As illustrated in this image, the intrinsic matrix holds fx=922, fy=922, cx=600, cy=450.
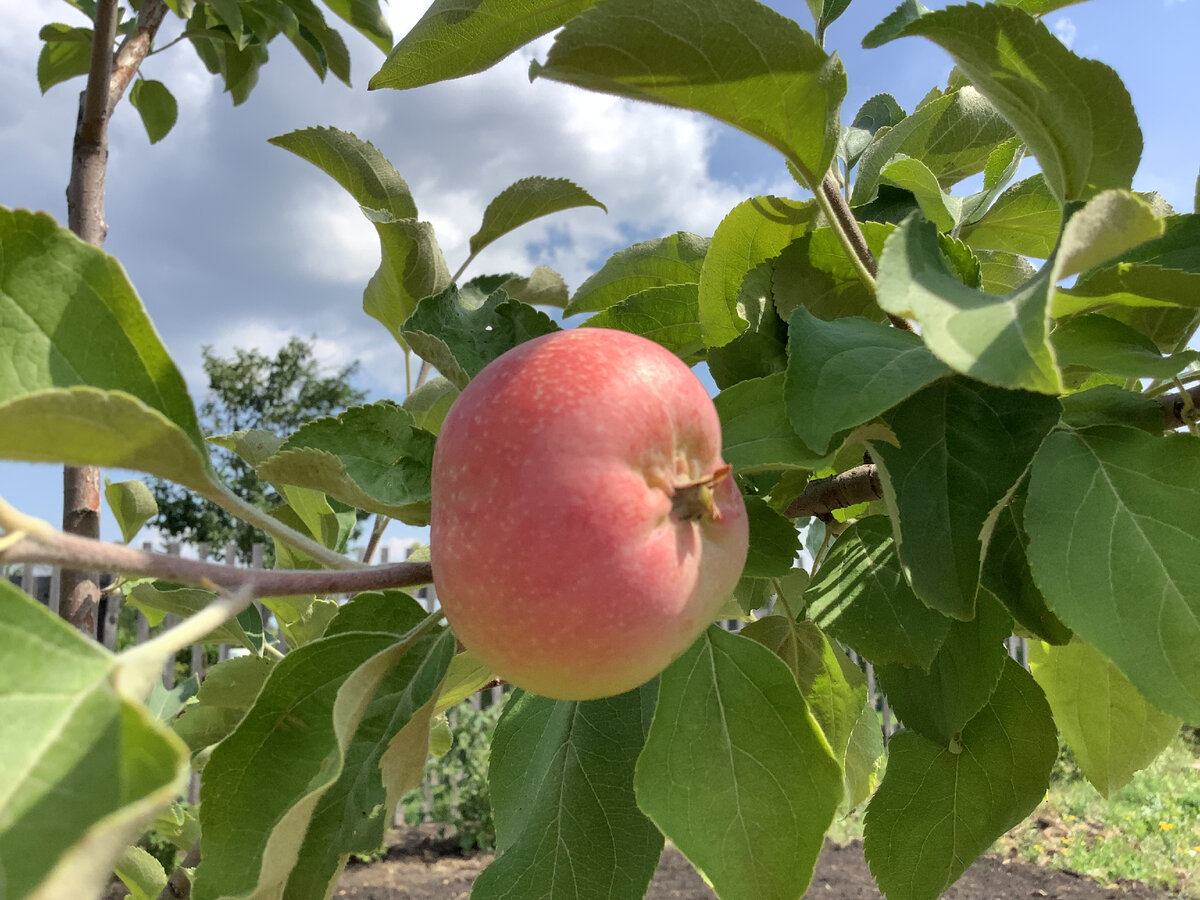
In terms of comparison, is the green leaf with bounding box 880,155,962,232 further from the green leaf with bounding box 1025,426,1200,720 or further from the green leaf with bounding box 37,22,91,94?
the green leaf with bounding box 37,22,91,94

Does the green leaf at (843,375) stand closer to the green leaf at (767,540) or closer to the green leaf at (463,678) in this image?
the green leaf at (767,540)

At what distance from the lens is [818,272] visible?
725 mm

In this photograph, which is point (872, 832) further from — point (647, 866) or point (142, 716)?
point (142, 716)

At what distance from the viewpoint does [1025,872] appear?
5113 millimetres

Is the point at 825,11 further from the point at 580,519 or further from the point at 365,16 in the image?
the point at 365,16

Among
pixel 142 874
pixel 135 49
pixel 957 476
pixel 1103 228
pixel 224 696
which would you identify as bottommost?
pixel 142 874

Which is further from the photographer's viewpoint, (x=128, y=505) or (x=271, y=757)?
(x=128, y=505)

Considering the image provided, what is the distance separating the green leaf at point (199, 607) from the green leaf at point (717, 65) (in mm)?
806

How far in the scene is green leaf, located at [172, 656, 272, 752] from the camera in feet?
3.76

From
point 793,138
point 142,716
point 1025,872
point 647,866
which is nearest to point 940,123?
point 793,138

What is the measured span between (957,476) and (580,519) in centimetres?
26

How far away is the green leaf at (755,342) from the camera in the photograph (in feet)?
2.32

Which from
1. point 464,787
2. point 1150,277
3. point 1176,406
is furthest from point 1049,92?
point 464,787

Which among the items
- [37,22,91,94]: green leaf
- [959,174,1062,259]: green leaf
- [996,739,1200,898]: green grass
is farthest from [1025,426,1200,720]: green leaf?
[996,739,1200,898]: green grass
